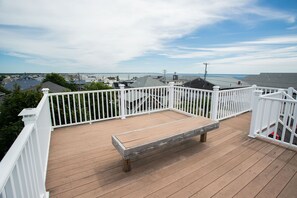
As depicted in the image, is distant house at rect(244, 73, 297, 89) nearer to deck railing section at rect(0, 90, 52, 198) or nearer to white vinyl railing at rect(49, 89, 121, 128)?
white vinyl railing at rect(49, 89, 121, 128)

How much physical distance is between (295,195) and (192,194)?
4.13 ft

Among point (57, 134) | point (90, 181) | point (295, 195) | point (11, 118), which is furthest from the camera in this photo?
point (11, 118)

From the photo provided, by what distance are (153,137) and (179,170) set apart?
2.08ft

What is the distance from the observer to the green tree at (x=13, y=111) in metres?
6.36

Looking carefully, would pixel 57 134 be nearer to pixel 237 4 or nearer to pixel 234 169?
pixel 234 169

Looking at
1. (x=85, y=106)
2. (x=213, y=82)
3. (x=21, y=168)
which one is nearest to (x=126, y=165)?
(x=21, y=168)

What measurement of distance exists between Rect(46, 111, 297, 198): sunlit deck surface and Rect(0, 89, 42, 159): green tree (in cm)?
431

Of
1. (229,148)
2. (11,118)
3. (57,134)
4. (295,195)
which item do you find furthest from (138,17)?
(11,118)

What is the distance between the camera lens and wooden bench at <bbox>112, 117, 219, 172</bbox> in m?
2.03

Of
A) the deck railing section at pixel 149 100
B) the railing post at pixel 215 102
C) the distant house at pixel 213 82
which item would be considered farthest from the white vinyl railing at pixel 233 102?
the distant house at pixel 213 82

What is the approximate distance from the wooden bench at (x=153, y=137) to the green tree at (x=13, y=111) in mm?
5896

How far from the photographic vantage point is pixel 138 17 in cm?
548

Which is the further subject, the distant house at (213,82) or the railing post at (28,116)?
the distant house at (213,82)

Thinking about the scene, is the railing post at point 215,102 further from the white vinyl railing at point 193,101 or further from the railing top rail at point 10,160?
the railing top rail at point 10,160
